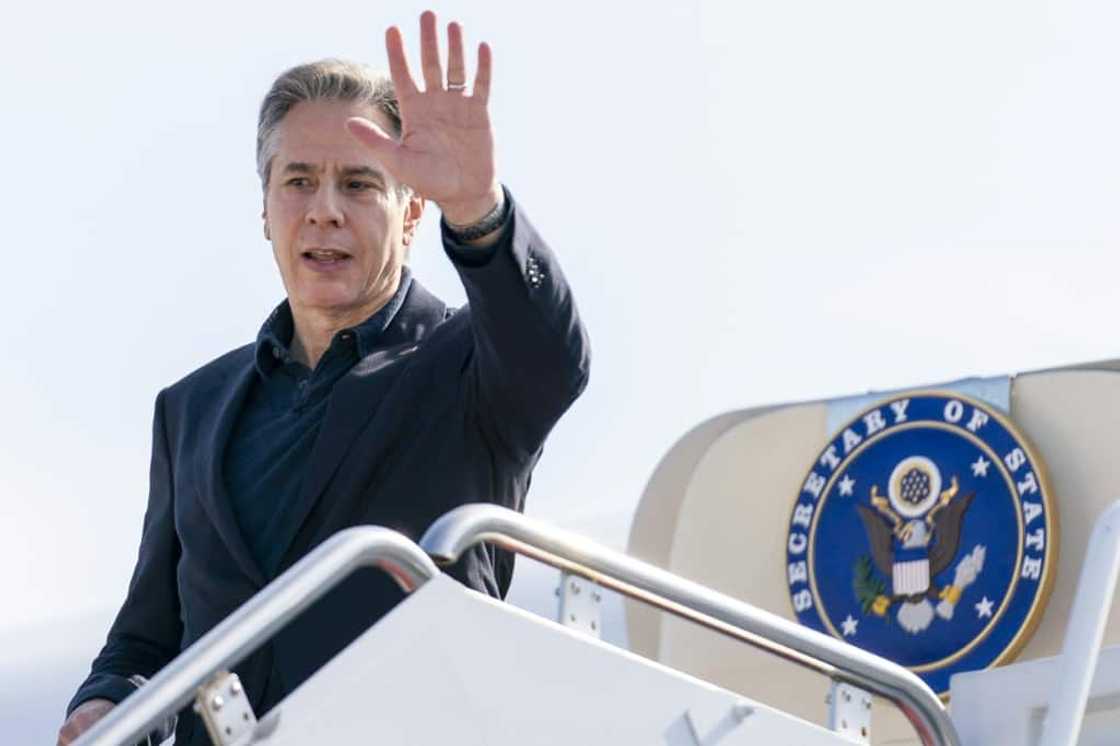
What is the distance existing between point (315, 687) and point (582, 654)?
54cm

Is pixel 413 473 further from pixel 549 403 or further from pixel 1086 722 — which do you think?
pixel 1086 722

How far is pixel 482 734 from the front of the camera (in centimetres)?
375

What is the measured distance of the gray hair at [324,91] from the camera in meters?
4.50

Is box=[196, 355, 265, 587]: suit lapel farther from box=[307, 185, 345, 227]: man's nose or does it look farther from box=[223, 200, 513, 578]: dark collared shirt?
box=[307, 185, 345, 227]: man's nose

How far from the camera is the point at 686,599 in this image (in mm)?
4117

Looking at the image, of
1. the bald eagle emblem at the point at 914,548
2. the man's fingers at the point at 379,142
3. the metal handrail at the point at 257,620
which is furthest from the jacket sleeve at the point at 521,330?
the bald eagle emblem at the point at 914,548

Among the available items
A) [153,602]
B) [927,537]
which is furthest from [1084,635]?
[927,537]

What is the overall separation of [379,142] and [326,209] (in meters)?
0.34

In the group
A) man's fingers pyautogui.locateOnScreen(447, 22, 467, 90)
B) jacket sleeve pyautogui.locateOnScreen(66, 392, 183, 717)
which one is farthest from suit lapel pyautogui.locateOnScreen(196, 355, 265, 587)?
man's fingers pyautogui.locateOnScreen(447, 22, 467, 90)

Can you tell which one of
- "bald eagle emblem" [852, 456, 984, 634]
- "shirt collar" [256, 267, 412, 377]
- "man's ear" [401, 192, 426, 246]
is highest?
"man's ear" [401, 192, 426, 246]

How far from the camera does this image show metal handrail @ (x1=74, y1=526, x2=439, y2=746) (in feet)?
10.9

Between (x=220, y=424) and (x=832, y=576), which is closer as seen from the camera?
(x=220, y=424)

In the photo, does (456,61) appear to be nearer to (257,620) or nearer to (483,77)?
(483,77)

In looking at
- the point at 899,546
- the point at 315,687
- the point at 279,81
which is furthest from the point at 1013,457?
the point at 315,687
